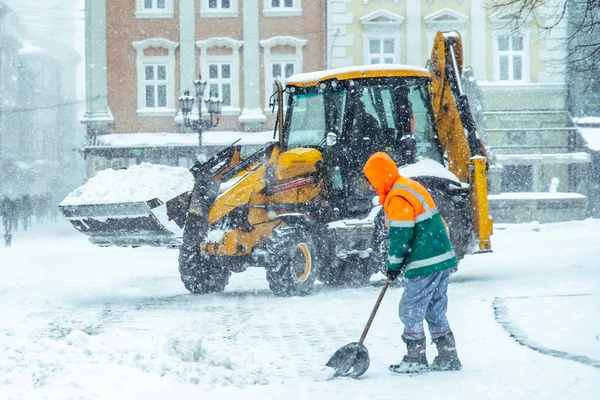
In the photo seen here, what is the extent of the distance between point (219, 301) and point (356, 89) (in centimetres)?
342

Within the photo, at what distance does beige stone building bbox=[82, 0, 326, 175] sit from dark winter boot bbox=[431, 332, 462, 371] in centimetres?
2753

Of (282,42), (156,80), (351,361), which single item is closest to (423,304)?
(351,361)

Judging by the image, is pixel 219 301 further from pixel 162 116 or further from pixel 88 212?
pixel 162 116

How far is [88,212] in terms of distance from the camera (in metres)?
13.3

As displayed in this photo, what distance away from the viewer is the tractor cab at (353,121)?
46.3ft

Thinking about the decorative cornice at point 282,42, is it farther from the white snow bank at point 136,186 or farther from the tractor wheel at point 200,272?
the white snow bank at point 136,186

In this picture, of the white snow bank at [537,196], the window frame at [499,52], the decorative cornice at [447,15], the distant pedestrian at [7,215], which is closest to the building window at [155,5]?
the distant pedestrian at [7,215]

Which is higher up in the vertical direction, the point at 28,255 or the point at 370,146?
the point at 370,146

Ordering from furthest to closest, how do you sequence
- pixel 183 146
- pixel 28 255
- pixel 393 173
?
pixel 183 146, pixel 28 255, pixel 393 173

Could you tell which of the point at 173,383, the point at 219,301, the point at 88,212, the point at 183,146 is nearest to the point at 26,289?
the point at 88,212

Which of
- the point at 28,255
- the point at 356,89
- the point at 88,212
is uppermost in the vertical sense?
the point at 356,89

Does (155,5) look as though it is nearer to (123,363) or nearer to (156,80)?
(156,80)

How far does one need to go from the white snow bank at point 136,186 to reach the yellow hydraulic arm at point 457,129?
12.7 ft

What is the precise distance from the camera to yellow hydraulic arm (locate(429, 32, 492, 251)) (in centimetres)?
1450
